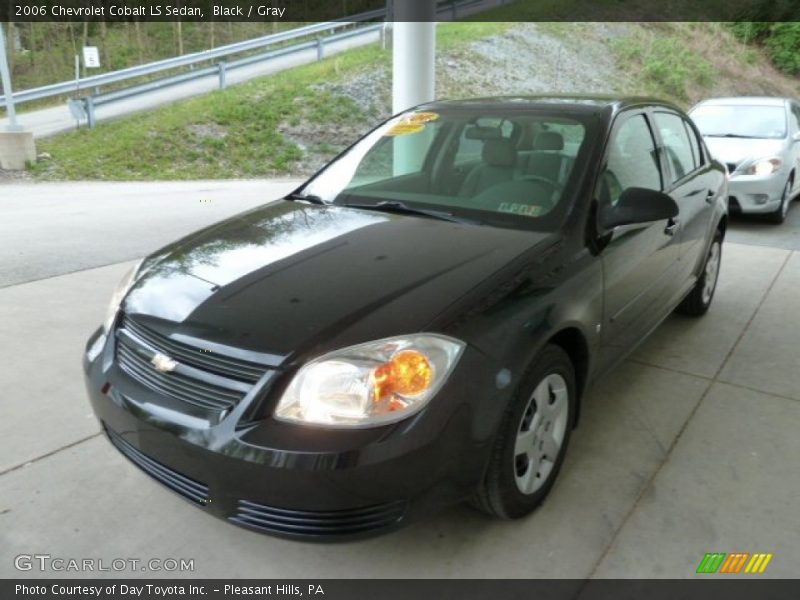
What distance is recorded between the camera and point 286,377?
6.61 ft

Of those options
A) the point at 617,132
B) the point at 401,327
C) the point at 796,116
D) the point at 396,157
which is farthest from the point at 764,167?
the point at 401,327

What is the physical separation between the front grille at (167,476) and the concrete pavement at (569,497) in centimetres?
15

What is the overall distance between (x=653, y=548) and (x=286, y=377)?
1.47 m

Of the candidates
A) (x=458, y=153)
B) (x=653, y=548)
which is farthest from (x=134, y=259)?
(x=653, y=548)

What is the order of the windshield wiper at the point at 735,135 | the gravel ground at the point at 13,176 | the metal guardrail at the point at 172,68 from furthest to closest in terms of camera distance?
the metal guardrail at the point at 172,68 → the gravel ground at the point at 13,176 → the windshield wiper at the point at 735,135

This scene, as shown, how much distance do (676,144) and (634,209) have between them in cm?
Answer: 150

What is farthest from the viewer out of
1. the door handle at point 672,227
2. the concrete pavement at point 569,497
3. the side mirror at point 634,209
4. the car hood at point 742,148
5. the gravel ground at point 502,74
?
the gravel ground at point 502,74

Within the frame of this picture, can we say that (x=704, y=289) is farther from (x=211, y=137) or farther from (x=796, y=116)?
(x=211, y=137)

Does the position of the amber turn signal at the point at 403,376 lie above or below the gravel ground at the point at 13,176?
above

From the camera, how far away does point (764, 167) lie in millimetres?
7672

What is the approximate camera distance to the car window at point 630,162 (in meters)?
3.03

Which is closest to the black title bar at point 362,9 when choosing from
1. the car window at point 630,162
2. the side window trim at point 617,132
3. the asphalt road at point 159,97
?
the asphalt road at point 159,97

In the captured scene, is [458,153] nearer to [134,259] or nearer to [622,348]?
[622,348]
